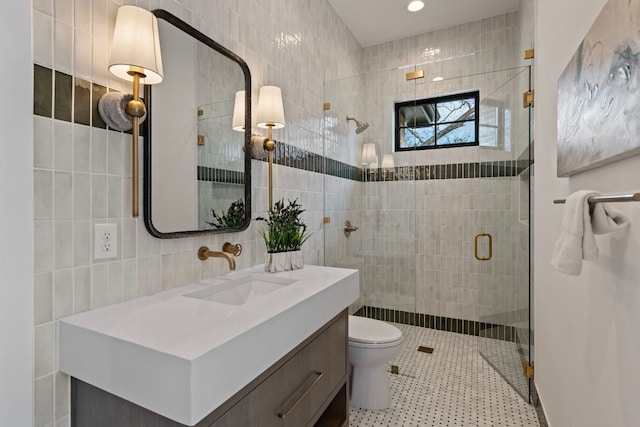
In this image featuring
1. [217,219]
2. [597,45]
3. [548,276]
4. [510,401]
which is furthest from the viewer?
[510,401]

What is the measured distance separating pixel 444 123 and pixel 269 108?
182 centimetres

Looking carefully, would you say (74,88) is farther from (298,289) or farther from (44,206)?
(298,289)

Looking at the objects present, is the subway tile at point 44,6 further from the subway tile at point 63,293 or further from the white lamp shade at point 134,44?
the subway tile at point 63,293

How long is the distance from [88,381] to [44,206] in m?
0.52

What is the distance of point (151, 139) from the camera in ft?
4.17

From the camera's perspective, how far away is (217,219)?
159 cm

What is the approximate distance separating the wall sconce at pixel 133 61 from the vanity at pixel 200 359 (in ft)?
1.47

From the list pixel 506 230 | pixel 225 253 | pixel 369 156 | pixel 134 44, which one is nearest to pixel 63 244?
pixel 225 253

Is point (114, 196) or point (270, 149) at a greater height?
point (270, 149)

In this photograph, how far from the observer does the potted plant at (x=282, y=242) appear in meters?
1.67

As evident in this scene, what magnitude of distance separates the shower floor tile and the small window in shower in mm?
1682

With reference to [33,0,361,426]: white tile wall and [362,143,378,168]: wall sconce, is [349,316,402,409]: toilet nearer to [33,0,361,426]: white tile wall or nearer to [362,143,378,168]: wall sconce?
[33,0,361,426]: white tile wall

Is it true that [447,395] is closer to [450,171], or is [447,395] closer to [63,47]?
[450,171]

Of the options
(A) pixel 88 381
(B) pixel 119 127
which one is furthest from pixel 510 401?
(B) pixel 119 127
